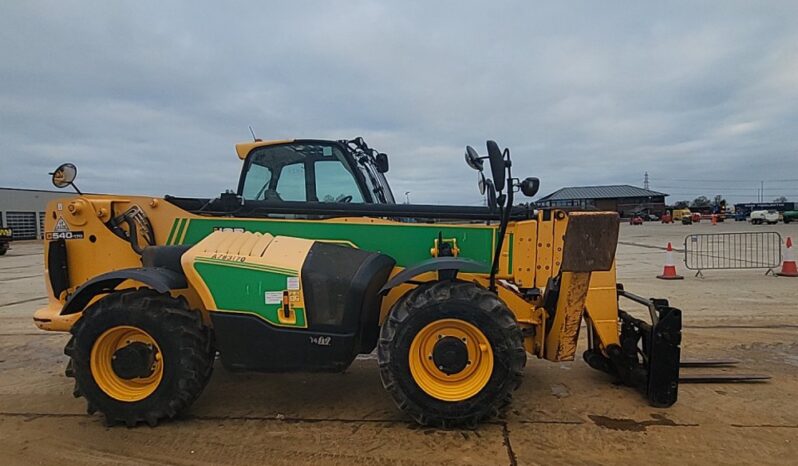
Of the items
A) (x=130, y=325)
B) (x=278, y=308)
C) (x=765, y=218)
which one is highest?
(x=765, y=218)

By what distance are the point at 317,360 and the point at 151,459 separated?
4.02ft

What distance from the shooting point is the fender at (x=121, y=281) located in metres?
3.79

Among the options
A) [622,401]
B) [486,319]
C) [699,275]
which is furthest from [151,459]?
[699,275]

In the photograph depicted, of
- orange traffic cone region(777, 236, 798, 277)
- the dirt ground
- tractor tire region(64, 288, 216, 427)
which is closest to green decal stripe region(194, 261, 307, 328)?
tractor tire region(64, 288, 216, 427)

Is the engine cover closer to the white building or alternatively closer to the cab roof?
the cab roof

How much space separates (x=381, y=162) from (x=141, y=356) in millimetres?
3038

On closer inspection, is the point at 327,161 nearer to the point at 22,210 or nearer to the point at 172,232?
the point at 172,232

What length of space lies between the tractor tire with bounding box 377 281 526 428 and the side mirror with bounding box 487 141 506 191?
0.82 metres

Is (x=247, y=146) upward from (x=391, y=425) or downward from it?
upward

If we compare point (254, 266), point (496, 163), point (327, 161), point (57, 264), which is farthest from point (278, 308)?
point (57, 264)

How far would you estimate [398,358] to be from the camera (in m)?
3.66

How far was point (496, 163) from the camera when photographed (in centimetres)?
358

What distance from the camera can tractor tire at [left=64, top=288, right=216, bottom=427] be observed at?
12.3ft

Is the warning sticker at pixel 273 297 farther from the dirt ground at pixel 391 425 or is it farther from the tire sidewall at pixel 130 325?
the dirt ground at pixel 391 425
